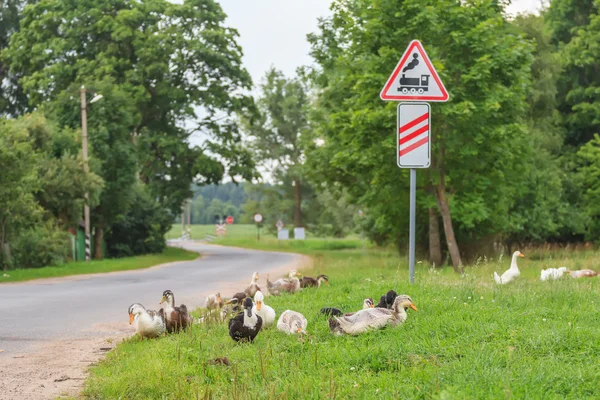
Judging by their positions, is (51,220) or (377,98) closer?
(377,98)

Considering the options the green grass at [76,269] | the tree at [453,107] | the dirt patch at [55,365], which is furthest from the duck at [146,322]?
the green grass at [76,269]

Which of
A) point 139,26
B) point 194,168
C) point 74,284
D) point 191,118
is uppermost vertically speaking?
point 139,26

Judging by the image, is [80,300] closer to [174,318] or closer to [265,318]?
[174,318]

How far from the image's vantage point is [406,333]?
28.7 feet

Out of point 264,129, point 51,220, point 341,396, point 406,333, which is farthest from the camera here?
point 264,129

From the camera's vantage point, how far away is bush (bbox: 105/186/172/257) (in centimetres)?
4600

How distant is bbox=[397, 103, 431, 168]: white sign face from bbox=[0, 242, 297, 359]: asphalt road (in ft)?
18.8

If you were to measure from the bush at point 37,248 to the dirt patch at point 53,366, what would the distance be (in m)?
20.1

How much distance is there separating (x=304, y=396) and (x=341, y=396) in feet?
0.99

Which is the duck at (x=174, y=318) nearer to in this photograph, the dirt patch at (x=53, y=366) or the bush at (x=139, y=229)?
the dirt patch at (x=53, y=366)

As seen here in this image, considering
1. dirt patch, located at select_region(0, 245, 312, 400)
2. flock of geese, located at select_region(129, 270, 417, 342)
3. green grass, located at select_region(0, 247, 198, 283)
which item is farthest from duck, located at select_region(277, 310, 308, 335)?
green grass, located at select_region(0, 247, 198, 283)

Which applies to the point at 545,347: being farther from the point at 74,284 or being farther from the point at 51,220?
the point at 51,220

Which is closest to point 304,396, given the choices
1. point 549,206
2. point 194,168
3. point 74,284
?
point 74,284

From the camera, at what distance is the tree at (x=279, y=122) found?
278 ft
